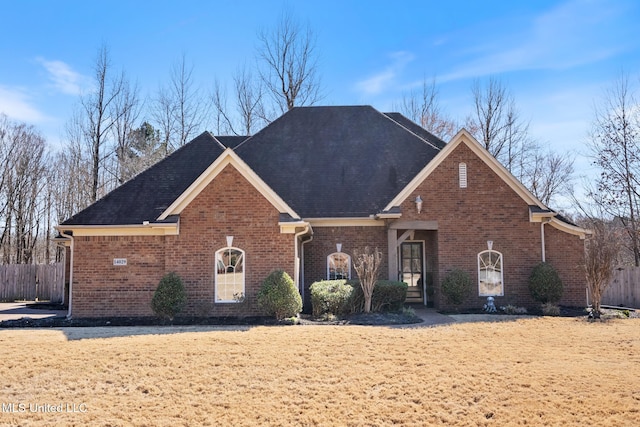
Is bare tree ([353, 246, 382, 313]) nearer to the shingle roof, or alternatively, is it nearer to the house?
the house

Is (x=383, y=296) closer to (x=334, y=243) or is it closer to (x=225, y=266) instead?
(x=334, y=243)

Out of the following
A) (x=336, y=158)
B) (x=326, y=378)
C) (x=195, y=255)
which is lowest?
(x=326, y=378)

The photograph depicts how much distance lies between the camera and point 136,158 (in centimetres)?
3306

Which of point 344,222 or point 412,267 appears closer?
point 344,222

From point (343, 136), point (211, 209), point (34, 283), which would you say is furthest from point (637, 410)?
point (34, 283)

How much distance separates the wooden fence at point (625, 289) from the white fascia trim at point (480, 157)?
818 cm

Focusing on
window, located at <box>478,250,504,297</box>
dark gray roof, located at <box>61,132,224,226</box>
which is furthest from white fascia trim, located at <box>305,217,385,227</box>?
dark gray roof, located at <box>61,132,224,226</box>

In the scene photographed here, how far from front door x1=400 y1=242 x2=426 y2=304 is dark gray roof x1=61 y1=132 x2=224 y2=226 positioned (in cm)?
810

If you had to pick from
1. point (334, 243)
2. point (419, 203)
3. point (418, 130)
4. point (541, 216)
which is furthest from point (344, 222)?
point (418, 130)

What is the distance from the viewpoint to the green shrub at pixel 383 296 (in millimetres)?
14695

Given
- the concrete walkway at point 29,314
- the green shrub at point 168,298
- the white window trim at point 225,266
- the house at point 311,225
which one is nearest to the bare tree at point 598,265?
the house at point 311,225

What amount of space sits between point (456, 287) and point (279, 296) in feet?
18.7

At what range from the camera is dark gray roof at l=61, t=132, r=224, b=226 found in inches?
595

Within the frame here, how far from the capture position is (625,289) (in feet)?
68.6
